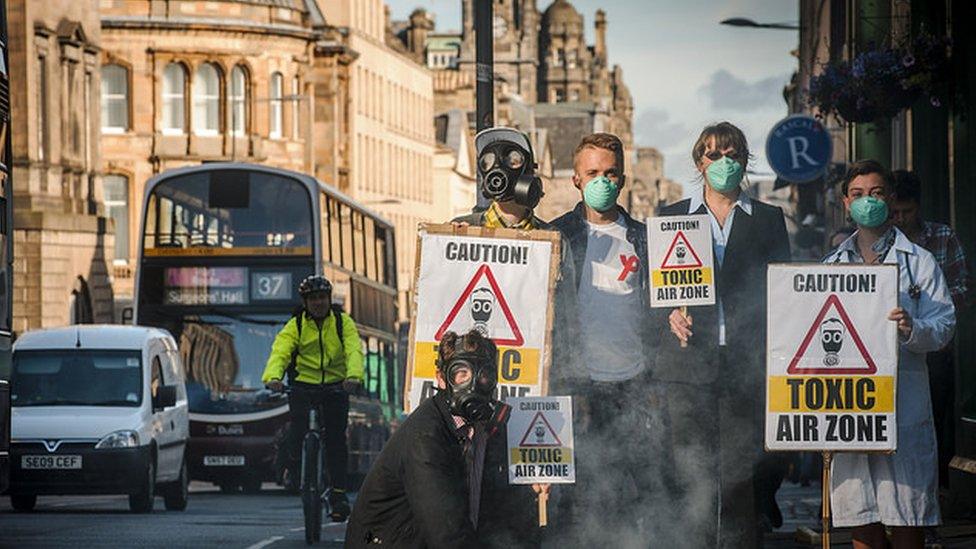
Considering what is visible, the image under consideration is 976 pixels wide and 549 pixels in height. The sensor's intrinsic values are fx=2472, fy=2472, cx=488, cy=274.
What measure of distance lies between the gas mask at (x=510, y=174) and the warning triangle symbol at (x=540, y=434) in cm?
106

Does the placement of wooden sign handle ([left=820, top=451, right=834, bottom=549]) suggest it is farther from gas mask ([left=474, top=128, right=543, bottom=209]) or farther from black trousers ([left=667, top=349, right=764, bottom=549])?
gas mask ([left=474, top=128, right=543, bottom=209])

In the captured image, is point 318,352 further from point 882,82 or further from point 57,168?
point 57,168

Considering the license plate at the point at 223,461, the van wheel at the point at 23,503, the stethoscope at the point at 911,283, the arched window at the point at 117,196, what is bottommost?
the license plate at the point at 223,461

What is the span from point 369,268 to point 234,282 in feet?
13.6

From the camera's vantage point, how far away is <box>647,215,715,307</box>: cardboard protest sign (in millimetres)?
10195

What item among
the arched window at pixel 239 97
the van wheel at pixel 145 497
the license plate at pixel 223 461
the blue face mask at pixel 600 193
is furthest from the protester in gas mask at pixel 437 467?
the arched window at pixel 239 97

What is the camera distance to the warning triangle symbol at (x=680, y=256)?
1019 centimetres

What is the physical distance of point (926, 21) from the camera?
18.5 metres

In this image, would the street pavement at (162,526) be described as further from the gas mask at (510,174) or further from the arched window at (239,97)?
the arched window at (239,97)

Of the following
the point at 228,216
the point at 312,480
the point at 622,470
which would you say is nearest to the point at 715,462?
the point at 622,470

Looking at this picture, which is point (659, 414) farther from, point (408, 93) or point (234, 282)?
point (408, 93)

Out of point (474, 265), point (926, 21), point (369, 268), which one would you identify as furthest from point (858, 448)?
point (369, 268)

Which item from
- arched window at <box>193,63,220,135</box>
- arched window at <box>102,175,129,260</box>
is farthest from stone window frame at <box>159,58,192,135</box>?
arched window at <box>102,175,129,260</box>

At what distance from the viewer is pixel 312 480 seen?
59.2 feet
